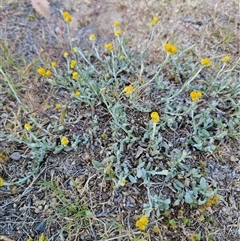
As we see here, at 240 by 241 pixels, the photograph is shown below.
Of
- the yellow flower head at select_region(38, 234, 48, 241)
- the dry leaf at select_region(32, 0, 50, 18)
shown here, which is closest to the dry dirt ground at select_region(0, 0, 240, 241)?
the yellow flower head at select_region(38, 234, 48, 241)

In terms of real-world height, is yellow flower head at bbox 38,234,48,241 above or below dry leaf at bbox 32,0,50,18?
below

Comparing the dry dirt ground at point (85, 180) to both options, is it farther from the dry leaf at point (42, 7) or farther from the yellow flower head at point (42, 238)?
the dry leaf at point (42, 7)

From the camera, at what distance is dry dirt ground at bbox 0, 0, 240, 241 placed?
160 centimetres

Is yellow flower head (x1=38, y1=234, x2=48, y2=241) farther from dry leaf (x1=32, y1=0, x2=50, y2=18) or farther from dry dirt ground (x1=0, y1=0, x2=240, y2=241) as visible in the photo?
dry leaf (x1=32, y1=0, x2=50, y2=18)

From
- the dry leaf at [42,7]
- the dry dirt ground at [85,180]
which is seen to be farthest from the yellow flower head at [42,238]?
the dry leaf at [42,7]

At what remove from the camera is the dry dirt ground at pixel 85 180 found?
1.60 meters

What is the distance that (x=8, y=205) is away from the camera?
168cm

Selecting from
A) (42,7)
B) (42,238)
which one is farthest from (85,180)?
(42,7)

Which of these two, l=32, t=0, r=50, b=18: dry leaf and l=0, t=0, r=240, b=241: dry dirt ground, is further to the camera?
l=32, t=0, r=50, b=18: dry leaf

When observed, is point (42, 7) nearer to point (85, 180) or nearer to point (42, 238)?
point (85, 180)

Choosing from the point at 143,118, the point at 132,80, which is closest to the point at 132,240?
the point at 143,118

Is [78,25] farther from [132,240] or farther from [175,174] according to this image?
[132,240]

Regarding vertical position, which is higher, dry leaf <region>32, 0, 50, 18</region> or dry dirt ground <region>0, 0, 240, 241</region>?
dry leaf <region>32, 0, 50, 18</region>

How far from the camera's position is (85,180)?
1.71 m
